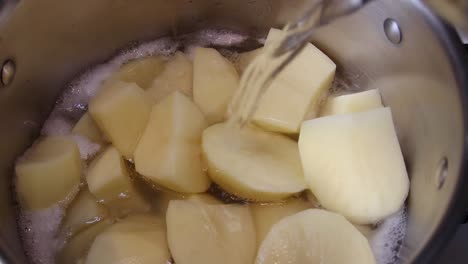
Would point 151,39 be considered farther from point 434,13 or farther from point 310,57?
point 434,13

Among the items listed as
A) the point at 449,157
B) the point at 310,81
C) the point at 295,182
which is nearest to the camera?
the point at 449,157

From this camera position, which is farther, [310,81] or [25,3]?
[310,81]

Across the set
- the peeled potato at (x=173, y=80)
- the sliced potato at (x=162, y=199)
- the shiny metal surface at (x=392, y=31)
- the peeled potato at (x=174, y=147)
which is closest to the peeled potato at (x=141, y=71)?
the peeled potato at (x=173, y=80)

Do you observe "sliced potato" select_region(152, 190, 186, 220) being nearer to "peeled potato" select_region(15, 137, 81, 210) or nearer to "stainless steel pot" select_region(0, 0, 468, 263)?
"peeled potato" select_region(15, 137, 81, 210)

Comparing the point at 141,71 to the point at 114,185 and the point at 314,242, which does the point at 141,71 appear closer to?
the point at 114,185

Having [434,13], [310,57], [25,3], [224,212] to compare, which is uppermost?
[25,3]

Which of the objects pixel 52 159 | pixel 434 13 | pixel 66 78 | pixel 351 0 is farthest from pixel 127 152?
pixel 434 13

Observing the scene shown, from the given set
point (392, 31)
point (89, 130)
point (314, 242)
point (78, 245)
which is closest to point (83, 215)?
point (78, 245)

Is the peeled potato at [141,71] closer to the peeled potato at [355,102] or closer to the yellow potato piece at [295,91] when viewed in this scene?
the yellow potato piece at [295,91]
